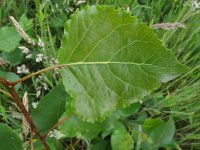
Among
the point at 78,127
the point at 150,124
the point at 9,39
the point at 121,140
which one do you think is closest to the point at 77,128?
the point at 78,127

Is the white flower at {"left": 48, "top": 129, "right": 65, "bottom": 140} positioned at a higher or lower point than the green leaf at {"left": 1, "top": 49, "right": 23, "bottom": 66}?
lower

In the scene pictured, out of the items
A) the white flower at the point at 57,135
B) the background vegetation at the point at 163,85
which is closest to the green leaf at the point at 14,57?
the background vegetation at the point at 163,85

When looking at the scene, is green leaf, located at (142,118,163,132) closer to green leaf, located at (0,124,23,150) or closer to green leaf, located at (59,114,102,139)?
green leaf, located at (59,114,102,139)

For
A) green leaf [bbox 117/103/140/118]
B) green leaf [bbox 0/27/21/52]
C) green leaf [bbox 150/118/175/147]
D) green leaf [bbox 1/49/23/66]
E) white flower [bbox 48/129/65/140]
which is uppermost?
green leaf [bbox 0/27/21/52]

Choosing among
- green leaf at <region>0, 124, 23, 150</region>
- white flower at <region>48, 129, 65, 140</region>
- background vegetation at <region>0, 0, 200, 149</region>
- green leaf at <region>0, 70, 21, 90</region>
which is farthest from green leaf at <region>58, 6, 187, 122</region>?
green leaf at <region>0, 70, 21, 90</region>

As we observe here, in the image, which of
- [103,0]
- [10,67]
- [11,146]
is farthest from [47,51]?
[11,146]

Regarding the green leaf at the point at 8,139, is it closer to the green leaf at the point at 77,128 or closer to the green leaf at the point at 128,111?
the green leaf at the point at 77,128

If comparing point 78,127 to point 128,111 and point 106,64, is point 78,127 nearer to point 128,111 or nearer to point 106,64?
point 128,111
